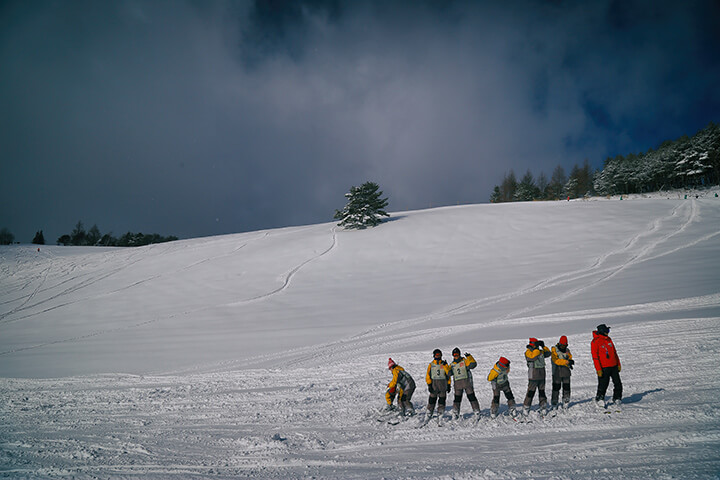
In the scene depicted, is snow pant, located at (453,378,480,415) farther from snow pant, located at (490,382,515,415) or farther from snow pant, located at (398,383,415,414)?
snow pant, located at (398,383,415,414)

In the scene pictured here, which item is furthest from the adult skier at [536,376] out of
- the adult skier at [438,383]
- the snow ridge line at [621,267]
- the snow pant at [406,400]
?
the snow ridge line at [621,267]

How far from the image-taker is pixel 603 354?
25.8 feet

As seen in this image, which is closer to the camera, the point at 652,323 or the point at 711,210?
the point at 652,323

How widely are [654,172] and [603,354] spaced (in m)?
82.4

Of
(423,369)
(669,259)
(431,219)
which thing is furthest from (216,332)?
(431,219)

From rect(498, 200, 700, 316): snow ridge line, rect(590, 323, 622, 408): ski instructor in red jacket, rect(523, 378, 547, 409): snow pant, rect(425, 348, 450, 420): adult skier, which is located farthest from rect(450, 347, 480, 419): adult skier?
rect(498, 200, 700, 316): snow ridge line

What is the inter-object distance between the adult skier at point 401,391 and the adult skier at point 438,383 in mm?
430

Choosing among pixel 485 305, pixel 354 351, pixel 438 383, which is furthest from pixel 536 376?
pixel 485 305

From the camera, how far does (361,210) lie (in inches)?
1700

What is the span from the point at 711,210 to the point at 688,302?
29286 mm

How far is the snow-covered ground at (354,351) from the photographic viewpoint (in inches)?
258

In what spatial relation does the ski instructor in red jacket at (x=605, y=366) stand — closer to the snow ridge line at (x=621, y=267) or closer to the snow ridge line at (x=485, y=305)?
the snow ridge line at (x=485, y=305)

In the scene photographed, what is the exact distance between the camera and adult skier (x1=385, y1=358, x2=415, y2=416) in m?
8.32

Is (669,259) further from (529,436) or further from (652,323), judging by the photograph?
(529,436)
